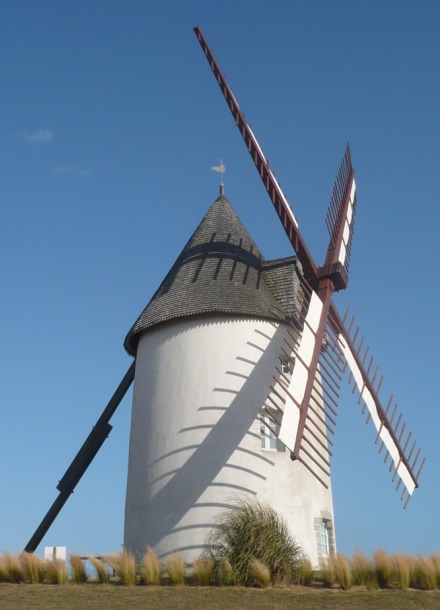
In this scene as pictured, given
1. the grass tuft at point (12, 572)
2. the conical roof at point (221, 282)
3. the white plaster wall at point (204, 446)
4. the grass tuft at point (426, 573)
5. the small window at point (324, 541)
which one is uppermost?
the conical roof at point (221, 282)

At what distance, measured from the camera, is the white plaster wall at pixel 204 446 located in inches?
665

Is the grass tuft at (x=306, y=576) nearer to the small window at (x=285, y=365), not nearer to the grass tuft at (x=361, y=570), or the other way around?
the grass tuft at (x=361, y=570)

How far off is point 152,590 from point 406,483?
322 inches

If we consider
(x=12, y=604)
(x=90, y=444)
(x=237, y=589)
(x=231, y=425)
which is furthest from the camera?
(x=90, y=444)

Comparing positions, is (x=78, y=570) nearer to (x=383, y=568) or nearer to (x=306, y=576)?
(x=306, y=576)

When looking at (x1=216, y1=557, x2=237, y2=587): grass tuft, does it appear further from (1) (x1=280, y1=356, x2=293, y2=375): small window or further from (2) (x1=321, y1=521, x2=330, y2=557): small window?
(1) (x1=280, y1=356, x2=293, y2=375): small window

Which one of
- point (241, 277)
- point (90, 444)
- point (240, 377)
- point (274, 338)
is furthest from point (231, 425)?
point (90, 444)

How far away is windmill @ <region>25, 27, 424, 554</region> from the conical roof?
0.05 m

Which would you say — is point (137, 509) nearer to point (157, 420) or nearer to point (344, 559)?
point (157, 420)

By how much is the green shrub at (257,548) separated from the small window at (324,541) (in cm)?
224

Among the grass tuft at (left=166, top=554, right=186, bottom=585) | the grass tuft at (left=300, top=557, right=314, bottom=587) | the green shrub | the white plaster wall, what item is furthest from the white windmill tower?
the grass tuft at (left=300, top=557, right=314, bottom=587)

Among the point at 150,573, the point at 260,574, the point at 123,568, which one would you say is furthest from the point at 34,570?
the point at 260,574

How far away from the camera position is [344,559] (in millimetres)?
14266

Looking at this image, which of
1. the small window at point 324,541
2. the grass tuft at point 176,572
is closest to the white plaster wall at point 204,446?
the small window at point 324,541
